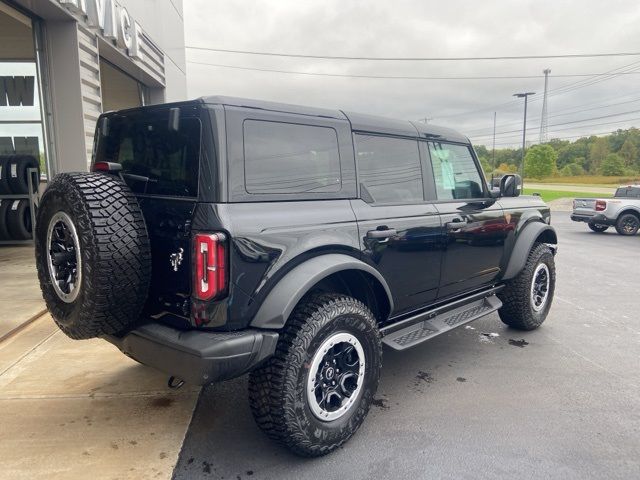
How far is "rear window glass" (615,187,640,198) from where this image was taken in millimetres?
13759

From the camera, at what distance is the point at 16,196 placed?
30.5 ft

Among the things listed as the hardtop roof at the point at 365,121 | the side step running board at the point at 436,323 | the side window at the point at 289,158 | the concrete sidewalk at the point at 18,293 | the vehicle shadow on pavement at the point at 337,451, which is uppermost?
the hardtop roof at the point at 365,121

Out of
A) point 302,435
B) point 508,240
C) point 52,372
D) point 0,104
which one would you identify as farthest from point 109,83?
point 302,435

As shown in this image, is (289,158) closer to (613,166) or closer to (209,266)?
(209,266)

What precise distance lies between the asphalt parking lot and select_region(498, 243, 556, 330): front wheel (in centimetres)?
16

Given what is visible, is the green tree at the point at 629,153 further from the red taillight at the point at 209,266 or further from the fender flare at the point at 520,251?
the red taillight at the point at 209,266

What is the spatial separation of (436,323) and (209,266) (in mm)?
2063

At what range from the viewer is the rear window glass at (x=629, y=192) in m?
13.8

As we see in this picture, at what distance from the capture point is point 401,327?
10.9ft

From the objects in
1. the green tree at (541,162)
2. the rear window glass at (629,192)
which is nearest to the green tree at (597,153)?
the green tree at (541,162)

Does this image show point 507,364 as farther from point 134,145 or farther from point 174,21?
point 174,21

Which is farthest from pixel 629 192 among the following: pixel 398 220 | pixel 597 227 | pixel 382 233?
pixel 382 233

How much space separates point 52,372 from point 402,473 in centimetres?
274

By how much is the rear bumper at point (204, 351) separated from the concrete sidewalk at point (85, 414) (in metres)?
0.58
